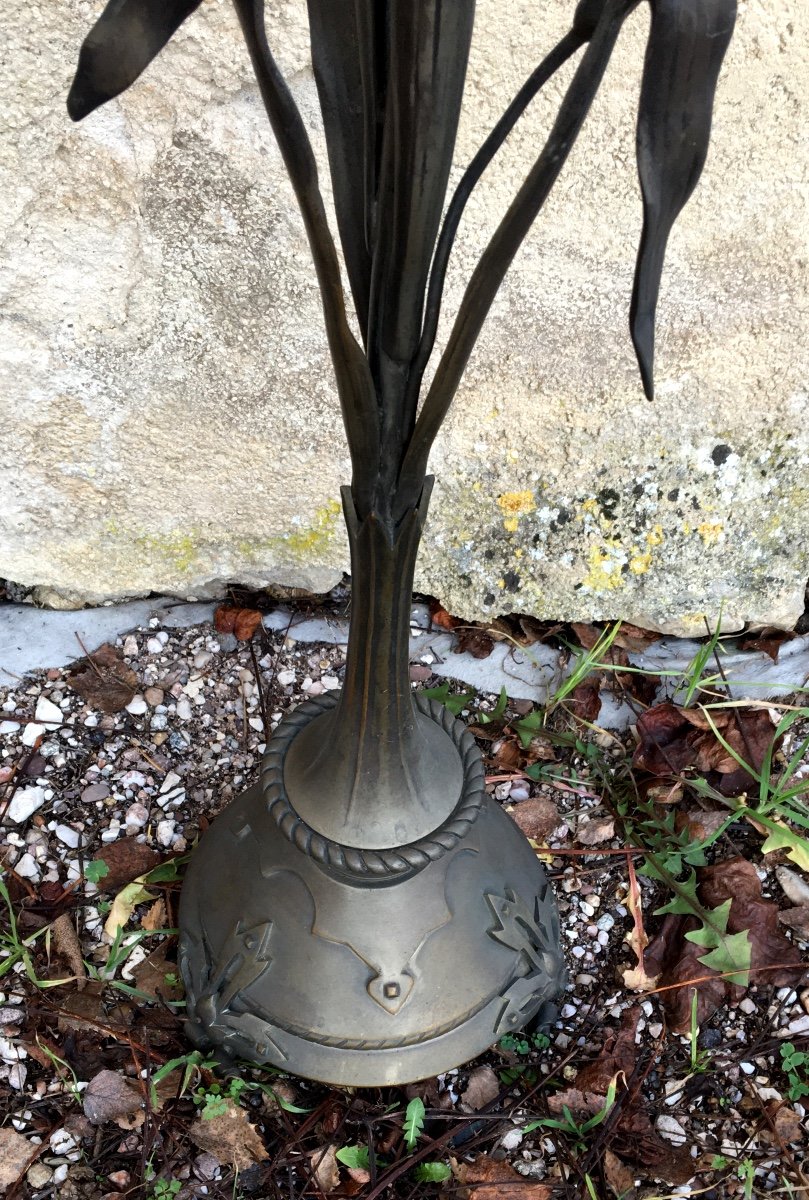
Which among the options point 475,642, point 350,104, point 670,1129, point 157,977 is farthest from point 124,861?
point 350,104

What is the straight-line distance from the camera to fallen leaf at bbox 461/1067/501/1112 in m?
1.23

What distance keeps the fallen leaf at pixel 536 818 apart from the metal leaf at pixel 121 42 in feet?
3.80

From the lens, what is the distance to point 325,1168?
116cm

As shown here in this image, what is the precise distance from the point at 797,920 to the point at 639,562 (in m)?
0.61

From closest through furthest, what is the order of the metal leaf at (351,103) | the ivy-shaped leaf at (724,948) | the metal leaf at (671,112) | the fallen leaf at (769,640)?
the metal leaf at (671,112)
the metal leaf at (351,103)
the ivy-shaped leaf at (724,948)
the fallen leaf at (769,640)

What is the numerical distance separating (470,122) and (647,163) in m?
0.78

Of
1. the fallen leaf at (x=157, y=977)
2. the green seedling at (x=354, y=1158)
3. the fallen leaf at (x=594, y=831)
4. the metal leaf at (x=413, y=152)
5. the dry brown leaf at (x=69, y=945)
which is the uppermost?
the metal leaf at (x=413, y=152)

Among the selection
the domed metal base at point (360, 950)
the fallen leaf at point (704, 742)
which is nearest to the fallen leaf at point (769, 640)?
the fallen leaf at point (704, 742)

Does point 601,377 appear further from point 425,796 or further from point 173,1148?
point 173,1148

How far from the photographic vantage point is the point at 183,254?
1.35 metres

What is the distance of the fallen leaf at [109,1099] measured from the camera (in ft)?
3.89

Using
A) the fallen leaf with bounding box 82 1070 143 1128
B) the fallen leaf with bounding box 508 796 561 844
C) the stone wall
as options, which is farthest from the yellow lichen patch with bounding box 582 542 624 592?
the fallen leaf with bounding box 82 1070 143 1128

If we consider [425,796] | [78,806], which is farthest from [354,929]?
[78,806]

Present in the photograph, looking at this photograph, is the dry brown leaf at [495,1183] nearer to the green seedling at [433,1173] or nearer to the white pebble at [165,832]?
the green seedling at [433,1173]
